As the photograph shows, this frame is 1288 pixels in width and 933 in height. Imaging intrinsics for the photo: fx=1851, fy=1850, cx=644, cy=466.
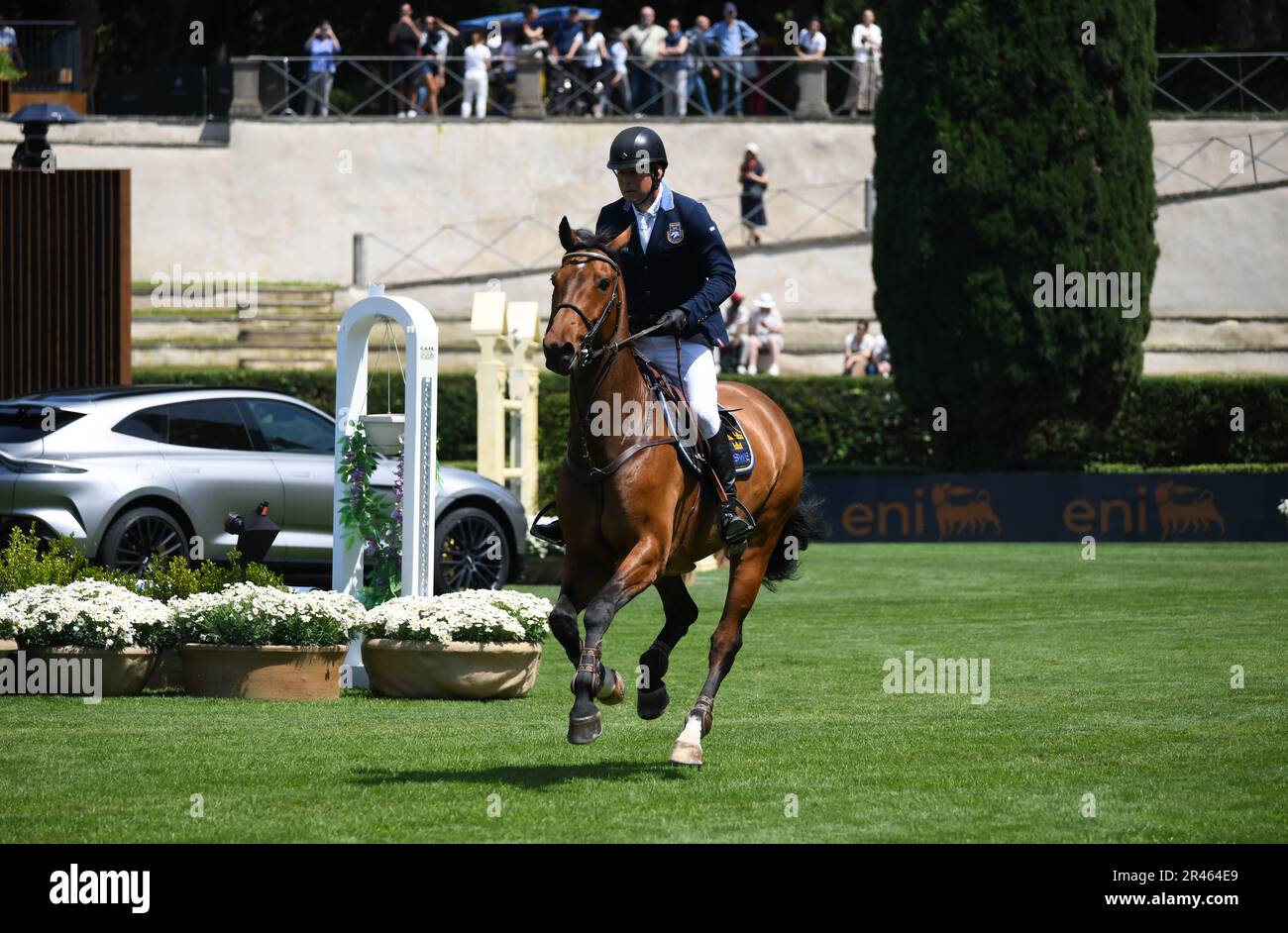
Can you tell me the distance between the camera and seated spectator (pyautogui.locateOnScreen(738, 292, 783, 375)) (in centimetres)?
3372

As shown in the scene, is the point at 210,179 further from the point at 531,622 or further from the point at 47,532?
the point at 531,622

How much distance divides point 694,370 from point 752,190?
2914cm

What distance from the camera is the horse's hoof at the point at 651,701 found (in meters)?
9.85

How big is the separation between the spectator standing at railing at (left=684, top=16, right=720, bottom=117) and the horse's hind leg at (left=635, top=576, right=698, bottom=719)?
100ft

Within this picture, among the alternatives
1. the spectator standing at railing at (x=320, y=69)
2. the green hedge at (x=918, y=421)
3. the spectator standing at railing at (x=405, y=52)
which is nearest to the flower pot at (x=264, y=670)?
the green hedge at (x=918, y=421)

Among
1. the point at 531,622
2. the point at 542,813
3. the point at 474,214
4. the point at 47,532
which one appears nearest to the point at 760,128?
the point at 474,214

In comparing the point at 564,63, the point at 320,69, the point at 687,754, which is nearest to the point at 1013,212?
the point at 564,63

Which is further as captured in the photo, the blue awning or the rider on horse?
the blue awning

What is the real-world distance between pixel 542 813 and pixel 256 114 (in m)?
34.5

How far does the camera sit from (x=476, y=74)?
39812mm

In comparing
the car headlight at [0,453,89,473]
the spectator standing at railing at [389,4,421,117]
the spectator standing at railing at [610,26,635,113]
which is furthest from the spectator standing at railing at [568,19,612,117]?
the car headlight at [0,453,89,473]

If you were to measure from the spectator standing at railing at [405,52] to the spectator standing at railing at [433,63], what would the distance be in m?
0.20

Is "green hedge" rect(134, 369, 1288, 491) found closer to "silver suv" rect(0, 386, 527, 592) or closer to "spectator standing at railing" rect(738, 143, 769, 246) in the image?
"spectator standing at railing" rect(738, 143, 769, 246)
